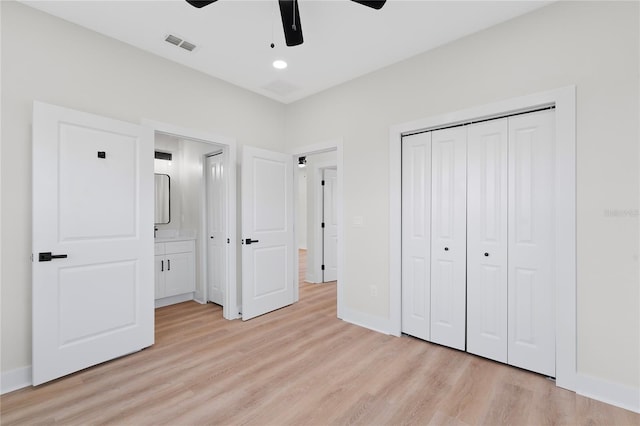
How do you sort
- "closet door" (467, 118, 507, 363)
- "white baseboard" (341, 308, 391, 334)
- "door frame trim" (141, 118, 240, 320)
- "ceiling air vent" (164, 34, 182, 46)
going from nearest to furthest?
"closet door" (467, 118, 507, 363), "ceiling air vent" (164, 34, 182, 46), "white baseboard" (341, 308, 391, 334), "door frame trim" (141, 118, 240, 320)

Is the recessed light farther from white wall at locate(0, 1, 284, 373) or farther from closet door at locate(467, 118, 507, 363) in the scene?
closet door at locate(467, 118, 507, 363)

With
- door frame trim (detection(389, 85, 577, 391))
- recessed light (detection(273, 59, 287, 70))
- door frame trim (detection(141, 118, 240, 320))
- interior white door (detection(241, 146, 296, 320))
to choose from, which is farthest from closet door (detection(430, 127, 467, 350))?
door frame trim (detection(141, 118, 240, 320))

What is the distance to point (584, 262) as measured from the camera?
2150 mm

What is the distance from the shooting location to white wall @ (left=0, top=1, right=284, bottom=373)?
2211 millimetres

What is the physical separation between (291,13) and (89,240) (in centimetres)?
234

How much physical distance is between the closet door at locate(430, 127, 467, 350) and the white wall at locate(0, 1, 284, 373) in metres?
2.67

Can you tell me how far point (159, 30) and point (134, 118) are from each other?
2.67ft

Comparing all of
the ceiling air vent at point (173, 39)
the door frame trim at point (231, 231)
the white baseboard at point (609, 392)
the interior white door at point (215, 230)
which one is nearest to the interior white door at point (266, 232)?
the door frame trim at point (231, 231)

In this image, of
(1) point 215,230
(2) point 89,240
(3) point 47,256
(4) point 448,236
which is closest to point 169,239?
(1) point 215,230

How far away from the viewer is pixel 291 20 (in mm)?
2105

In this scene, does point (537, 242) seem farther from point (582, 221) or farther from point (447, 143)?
point (447, 143)

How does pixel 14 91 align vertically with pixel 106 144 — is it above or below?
above

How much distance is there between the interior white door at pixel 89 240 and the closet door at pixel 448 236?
8.89 ft

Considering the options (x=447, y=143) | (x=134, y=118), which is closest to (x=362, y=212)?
(x=447, y=143)
